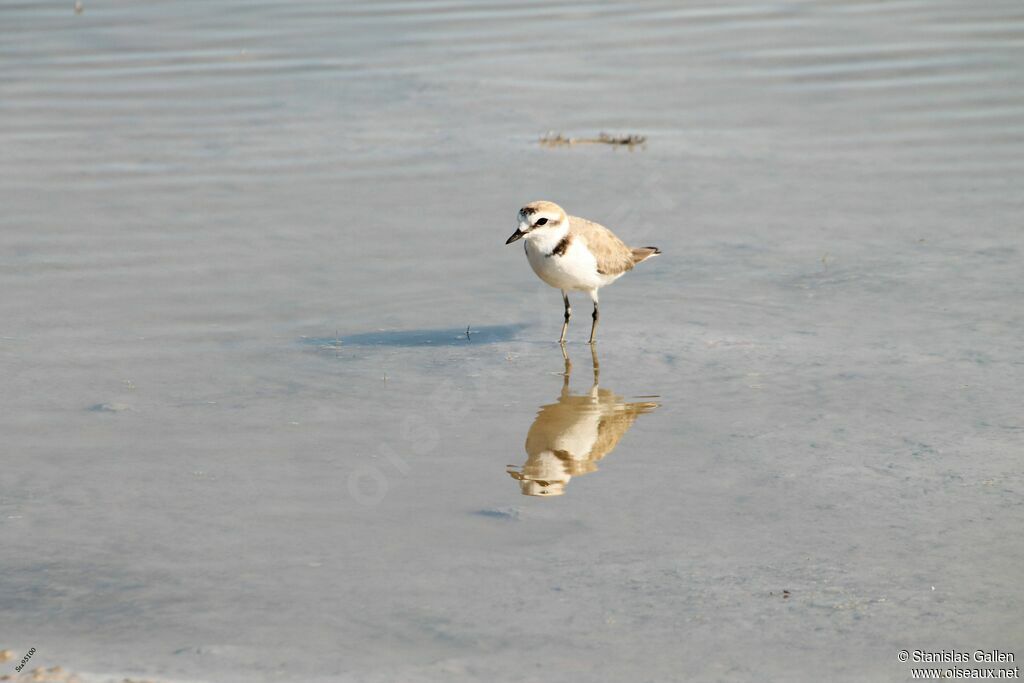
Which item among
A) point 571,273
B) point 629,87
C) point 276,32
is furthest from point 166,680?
point 276,32

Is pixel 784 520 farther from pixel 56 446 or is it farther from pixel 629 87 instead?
pixel 629 87

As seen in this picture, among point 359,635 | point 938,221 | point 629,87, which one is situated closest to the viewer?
point 359,635

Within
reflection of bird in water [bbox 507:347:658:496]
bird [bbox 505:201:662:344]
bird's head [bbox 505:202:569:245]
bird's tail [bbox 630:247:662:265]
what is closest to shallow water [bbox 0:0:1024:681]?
reflection of bird in water [bbox 507:347:658:496]

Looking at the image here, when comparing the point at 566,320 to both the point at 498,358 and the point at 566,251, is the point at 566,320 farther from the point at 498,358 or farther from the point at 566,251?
the point at 498,358

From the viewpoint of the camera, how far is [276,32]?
66.7 feet

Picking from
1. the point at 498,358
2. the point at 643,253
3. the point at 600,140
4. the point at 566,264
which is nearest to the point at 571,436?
the point at 498,358

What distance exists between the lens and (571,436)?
8.70m

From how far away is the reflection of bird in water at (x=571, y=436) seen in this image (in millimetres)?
7996

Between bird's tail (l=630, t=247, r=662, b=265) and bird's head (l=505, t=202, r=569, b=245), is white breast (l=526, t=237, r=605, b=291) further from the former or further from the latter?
bird's tail (l=630, t=247, r=662, b=265)

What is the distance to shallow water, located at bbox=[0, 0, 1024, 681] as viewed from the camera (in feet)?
21.0

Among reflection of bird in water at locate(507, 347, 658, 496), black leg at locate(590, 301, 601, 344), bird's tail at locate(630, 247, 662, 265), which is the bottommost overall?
reflection of bird in water at locate(507, 347, 658, 496)

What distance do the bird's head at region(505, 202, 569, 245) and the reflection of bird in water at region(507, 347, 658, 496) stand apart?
1228mm

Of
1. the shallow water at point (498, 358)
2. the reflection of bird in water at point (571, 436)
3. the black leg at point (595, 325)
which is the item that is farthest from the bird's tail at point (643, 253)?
the reflection of bird in water at point (571, 436)

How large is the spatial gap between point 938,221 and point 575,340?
12.8ft
